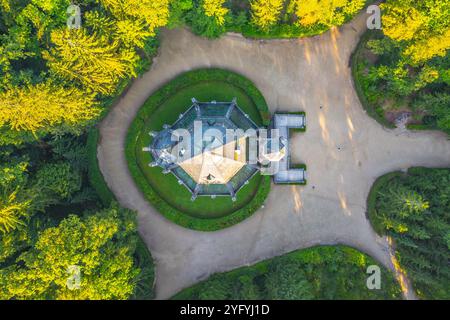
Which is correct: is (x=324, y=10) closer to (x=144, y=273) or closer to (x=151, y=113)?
(x=151, y=113)

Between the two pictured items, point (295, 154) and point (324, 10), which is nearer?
point (324, 10)

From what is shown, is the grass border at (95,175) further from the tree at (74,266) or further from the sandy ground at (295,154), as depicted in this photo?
the tree at (74,266)

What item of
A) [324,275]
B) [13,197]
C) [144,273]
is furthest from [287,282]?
[13,197]

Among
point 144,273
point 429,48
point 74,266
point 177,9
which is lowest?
point 144,273

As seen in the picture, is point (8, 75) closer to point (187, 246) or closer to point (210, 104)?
point (210, 104)

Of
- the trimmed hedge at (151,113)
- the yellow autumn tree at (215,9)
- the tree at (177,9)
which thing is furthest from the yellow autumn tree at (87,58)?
the yellow autumn tree at (215,9)

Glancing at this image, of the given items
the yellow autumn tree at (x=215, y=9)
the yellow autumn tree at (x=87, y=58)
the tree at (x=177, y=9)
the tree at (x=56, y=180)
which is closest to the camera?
the yellow autumn tree at (x=87, y=58)

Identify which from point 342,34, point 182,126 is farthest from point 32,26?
point 342,34
